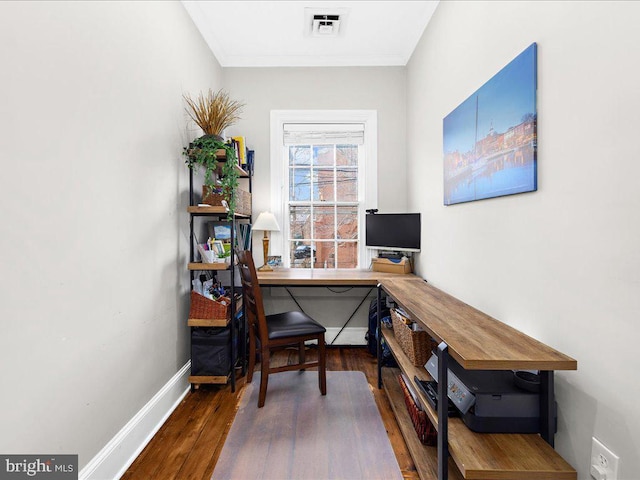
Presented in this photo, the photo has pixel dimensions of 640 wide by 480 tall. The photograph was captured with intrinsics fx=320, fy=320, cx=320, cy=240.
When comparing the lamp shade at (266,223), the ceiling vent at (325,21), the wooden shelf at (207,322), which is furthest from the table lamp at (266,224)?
the ceiling vent at (325,21)

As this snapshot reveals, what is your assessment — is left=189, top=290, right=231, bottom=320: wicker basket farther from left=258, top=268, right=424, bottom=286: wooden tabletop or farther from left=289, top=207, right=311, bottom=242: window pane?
left=289, top=207, right=311, bottom=242: window pane

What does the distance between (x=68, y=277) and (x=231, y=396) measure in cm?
145

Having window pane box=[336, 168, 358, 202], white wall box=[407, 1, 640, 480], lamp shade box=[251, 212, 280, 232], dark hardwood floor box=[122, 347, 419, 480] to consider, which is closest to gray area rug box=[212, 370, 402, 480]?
dark hardwood floor box=[122, 347, 419, 480]

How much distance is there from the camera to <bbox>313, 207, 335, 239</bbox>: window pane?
340 cm

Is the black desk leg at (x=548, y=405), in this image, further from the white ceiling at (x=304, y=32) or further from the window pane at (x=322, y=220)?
the white ceiling at (x=304, y=32)

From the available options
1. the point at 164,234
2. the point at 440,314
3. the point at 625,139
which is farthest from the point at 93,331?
the point at 625,139

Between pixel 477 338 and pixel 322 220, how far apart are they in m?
2.34

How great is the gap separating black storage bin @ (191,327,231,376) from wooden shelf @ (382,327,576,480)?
1539 mm

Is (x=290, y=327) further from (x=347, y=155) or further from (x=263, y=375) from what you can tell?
A: (x=347, y=155)

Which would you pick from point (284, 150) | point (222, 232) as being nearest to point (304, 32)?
point (284, 150)

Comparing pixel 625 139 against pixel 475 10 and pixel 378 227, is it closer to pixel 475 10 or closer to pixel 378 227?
pixel 475 10

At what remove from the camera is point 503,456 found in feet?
3.48

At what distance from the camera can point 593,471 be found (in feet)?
3.40

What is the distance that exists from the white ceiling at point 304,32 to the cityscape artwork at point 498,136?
120 cm
